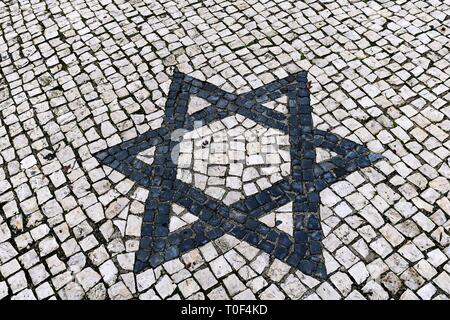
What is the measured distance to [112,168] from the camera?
5574 mm

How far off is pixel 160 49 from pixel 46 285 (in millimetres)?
3920

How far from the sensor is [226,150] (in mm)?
5645

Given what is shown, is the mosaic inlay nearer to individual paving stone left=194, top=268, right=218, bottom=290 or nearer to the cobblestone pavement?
the cobblestone pavement

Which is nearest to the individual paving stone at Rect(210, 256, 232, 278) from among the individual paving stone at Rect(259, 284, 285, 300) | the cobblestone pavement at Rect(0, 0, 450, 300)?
the cobblestone pavement at Rect(0, 0, 450, 300)

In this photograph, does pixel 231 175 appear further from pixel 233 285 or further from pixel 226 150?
pixel 233 285

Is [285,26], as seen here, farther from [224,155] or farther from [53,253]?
[53,253]

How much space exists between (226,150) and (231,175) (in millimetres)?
397

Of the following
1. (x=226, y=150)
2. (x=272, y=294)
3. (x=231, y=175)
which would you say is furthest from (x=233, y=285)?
(x=226, y=150)

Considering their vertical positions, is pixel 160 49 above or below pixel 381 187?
above

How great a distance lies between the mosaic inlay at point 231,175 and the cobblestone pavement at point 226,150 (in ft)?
0.07

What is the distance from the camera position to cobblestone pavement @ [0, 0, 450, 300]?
15.4 ft
